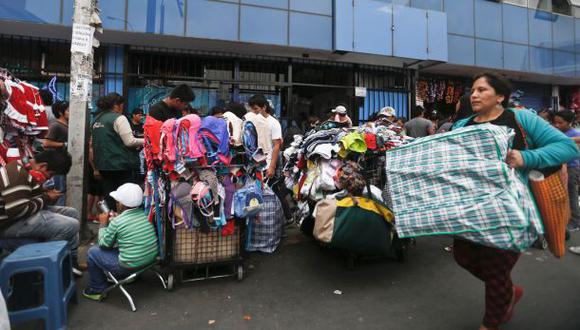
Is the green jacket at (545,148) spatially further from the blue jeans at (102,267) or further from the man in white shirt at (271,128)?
the blue jeans at (102,267)

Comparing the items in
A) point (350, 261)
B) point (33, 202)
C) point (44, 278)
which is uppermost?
A: point (33, 202)

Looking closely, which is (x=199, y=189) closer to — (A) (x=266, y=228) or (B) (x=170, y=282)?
(B) (x=170, y=282)

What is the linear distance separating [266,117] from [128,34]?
16.4 ft

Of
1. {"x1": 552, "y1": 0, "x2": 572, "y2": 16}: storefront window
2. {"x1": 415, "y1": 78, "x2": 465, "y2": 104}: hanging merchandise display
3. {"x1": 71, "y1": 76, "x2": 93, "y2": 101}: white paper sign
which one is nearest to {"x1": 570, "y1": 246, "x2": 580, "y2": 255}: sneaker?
{"x1": 71, "y1": 76, "x2": 93, "y2": 101}: white paper sign

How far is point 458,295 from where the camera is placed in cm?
315

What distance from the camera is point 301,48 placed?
28.8 feet

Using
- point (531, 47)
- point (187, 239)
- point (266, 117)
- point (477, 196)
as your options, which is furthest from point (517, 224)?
point (531, 47)

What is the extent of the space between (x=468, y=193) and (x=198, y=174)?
218 cm

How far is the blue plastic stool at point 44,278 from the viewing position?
7.61ft

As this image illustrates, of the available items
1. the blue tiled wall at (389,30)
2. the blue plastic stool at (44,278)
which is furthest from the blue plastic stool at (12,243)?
the blue tiled wall at (389,30)

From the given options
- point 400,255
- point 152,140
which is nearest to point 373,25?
point 400,255

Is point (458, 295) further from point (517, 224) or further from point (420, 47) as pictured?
point (420, 47)

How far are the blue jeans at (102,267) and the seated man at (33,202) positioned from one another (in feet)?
1.05

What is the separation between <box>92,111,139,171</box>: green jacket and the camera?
4246mm
